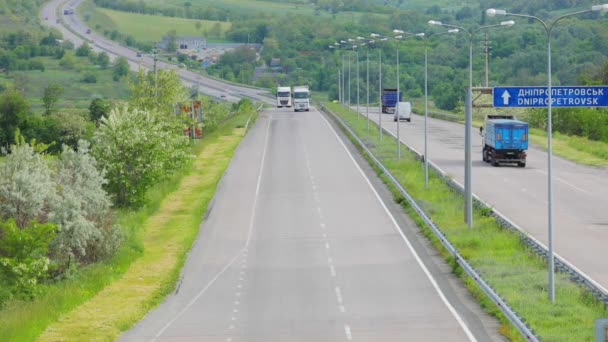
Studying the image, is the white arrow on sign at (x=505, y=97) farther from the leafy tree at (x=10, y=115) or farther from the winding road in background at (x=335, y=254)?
the leafy tree at (x=10, y=115)

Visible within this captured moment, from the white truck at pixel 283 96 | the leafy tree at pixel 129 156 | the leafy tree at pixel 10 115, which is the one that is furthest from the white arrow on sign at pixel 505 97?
the white truck at pixel 283 96

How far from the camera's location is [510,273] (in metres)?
38.1

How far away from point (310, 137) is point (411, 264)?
5497cm

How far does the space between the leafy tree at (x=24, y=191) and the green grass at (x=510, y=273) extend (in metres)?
15.7

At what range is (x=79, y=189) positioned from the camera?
50.1 meters

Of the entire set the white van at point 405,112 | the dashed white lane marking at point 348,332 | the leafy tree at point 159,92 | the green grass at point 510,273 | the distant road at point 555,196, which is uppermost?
the leafy tree at point 159,92

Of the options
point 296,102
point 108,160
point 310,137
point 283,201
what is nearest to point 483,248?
point 283,201

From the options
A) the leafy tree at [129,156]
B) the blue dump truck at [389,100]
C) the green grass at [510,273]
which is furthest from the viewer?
→ the blue dump truck at [389,100]

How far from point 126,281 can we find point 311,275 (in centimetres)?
631

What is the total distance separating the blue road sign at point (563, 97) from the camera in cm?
4203

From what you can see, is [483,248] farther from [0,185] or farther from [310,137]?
[310,137]

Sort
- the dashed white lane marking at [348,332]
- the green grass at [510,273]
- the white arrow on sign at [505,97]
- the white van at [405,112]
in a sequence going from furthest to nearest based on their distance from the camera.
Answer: the white van at [405,112]
the white arrow on sign at [505,97]
the dashed white lane marking at [348,332]
the green grass at [510,273]

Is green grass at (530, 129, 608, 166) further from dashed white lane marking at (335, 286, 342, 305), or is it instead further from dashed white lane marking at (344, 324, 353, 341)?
dashed white lane marking at (344, 324, 353, 341)

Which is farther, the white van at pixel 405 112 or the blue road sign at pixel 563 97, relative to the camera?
the white van at pixel 405 112
